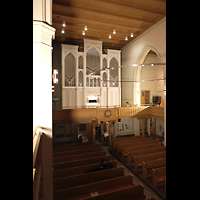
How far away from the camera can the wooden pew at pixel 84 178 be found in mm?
4559

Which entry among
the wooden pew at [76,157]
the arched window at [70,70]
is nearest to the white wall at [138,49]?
the arched window at [70,70]

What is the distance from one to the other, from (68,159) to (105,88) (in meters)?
7.07

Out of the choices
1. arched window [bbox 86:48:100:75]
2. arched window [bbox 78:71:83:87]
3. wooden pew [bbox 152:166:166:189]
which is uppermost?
arched window [bbox 86:48:100:75]

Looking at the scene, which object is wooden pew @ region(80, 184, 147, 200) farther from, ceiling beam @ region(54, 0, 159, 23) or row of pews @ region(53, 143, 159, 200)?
ceiling beam @ region(54, 0, 159, 23)

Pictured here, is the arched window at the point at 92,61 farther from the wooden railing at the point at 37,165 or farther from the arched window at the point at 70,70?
the wooden railing at the point at 37,165

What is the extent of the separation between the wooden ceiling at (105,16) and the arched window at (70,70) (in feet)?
5.40

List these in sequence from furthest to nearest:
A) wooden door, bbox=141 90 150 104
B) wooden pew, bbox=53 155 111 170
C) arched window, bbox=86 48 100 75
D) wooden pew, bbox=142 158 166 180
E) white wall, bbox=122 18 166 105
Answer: wooden door, bbox=141 90 150 104 → arched window, bbox=86 48 100 75 → white wall, bbox=122 18 166 105 → wooden pew, bbox=142 158 166 180 → wooden pew, bbox=53 155 111 170

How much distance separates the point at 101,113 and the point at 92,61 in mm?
4589

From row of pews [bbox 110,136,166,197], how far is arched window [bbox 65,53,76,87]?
19.1ft

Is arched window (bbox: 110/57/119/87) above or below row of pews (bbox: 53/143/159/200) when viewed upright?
above

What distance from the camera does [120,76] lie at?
13.1m

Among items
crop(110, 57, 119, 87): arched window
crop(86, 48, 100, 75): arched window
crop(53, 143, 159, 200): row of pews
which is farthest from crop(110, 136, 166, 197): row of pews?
crop(86, 48, 100, 75): arched window

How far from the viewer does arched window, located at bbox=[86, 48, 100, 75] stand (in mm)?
11812
